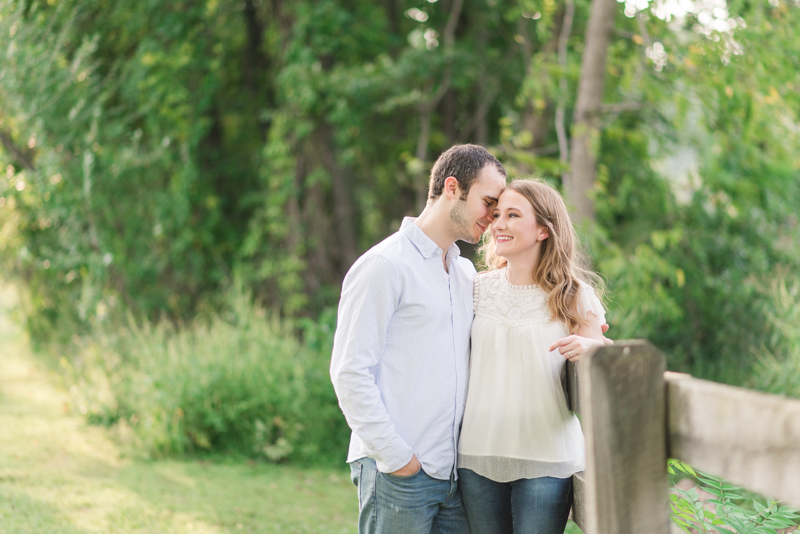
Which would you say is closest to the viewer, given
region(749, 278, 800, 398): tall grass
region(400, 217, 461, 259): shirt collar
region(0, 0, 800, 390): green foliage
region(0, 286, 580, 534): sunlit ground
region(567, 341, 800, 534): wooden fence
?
region(567, 341, 800, 534): wooden fence

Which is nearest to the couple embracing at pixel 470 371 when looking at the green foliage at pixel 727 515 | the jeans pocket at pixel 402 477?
the jeans pocket at pixel 402 477

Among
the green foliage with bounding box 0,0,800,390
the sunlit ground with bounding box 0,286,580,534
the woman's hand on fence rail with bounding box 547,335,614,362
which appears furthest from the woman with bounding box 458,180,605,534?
the green foliage with bounding box 0,0,800,390

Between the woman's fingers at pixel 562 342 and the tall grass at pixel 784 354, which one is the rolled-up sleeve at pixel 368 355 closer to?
the woman's fingers at pixel 562 342

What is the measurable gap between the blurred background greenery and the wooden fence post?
4144 mm

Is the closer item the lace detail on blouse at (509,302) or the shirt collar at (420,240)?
the lace detail on blouse at (509,302)

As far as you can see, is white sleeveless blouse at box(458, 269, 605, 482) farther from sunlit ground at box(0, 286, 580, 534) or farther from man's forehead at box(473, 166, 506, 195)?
sunlit ground at box(0, 286, 580, 534)

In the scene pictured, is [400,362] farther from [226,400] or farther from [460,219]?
[226,400]

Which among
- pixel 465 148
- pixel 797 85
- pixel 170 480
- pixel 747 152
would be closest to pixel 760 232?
pixel 747 152

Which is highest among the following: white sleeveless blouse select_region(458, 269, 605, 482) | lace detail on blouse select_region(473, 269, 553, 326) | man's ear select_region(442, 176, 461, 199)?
man's ear select_region(442, 176, 461, 199)

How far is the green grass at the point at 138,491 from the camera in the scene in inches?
149

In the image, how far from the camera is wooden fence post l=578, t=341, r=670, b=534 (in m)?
1.26

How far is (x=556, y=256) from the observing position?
222 cm

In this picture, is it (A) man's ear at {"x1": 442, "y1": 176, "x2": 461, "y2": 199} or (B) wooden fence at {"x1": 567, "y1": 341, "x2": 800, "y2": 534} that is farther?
(A) man's ear at {"x1": 442, "y1": 176, "x2": 461, "y2": 199}

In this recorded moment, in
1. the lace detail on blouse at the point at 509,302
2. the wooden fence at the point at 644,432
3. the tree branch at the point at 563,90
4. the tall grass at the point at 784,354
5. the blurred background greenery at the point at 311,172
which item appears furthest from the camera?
the tree branch at the point at 563,90
